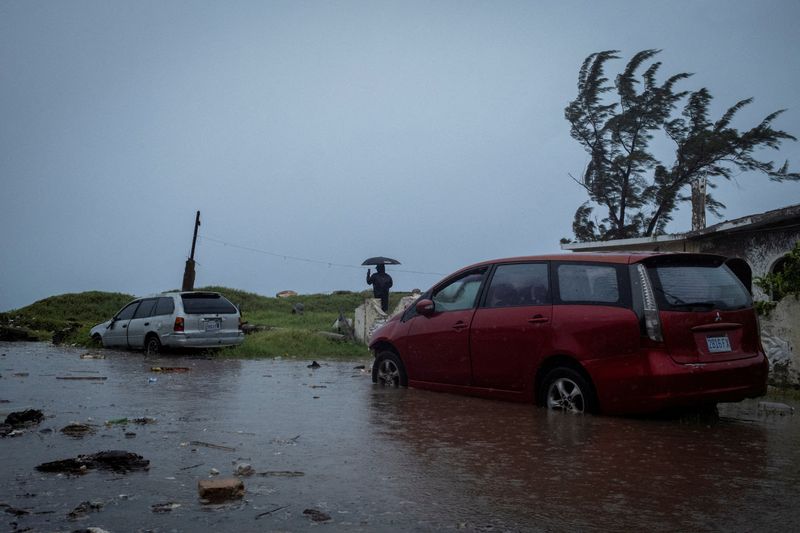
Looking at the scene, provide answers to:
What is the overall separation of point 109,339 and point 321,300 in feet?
93.2

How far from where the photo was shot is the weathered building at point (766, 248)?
12023 mm

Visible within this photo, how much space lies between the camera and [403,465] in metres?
5.60

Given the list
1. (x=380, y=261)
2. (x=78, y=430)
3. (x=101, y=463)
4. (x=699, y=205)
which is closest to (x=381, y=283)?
(x=380, y=261)

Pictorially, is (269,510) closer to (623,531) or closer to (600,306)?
(623,531)

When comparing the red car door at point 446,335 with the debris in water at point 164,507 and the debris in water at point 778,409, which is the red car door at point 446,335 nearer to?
the debris in water at point 778,409

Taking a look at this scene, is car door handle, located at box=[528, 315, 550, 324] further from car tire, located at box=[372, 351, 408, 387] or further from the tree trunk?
the tree trunk

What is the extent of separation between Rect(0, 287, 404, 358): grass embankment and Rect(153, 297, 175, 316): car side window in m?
1.59

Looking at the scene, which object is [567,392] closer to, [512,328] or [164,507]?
[512,328]

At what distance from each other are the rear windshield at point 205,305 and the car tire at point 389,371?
29.1 feet

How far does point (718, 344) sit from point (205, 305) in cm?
1403

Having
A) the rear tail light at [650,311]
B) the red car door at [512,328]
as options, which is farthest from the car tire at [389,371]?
the rear tail light at [650,311]

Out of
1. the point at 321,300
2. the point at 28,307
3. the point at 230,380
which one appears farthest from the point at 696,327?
the point at 28,307

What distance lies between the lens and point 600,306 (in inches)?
309

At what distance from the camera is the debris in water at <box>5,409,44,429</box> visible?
726 cm
